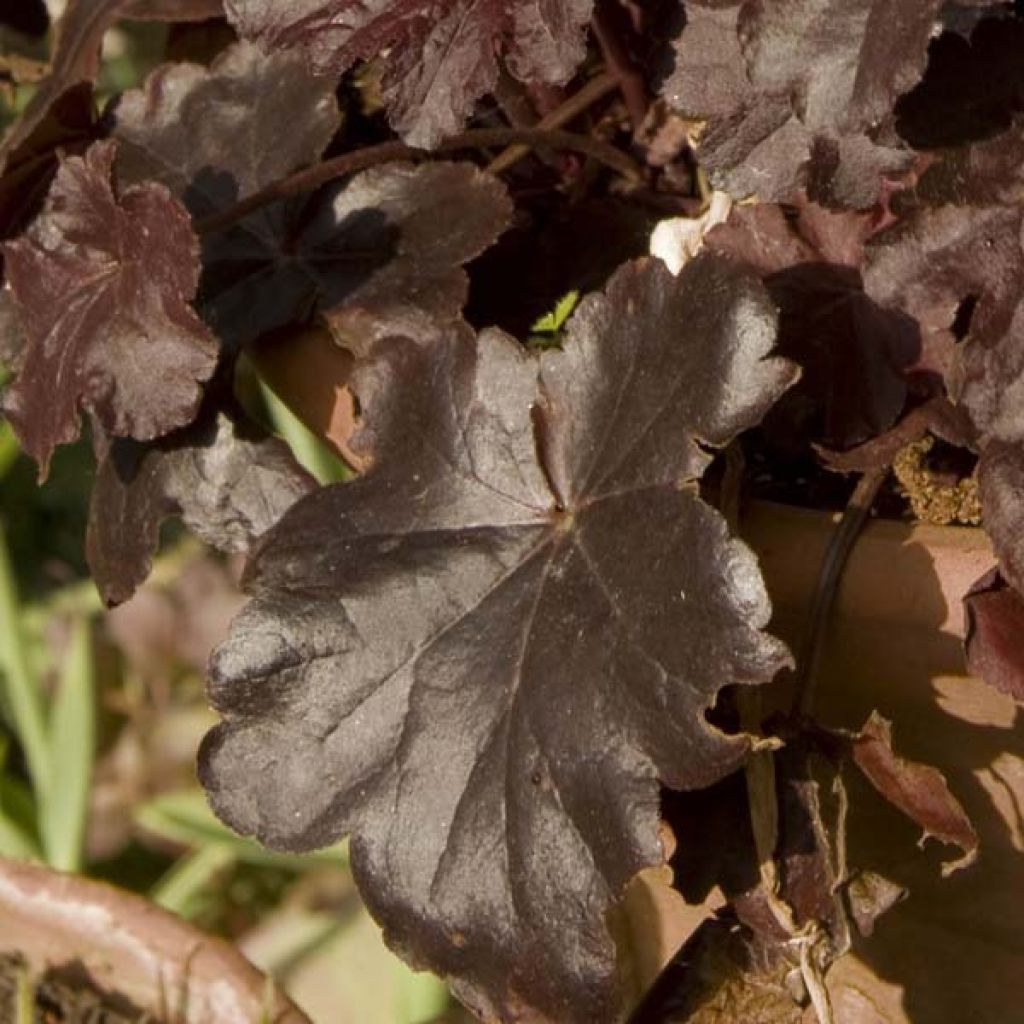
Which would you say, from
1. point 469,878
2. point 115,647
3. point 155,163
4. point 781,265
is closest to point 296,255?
point 155,163

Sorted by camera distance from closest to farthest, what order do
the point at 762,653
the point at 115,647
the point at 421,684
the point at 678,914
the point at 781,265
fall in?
the point at 762,653, the point at 421,684, the point at 781,265, the point at 678,914, the point at 115,647

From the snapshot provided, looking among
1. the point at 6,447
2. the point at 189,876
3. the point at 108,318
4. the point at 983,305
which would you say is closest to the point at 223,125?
the point at 108,318

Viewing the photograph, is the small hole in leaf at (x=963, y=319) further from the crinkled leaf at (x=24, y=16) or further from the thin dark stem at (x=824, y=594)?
the crinkled leaf at (x=24, y=16)

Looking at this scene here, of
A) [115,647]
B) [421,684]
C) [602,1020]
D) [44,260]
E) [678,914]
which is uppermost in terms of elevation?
[44,260]

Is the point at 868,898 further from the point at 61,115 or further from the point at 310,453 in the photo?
the point at 310,453

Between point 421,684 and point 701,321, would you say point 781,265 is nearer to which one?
point 701,321

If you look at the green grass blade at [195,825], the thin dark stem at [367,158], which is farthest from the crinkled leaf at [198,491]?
the green grass blade at [195,825]
